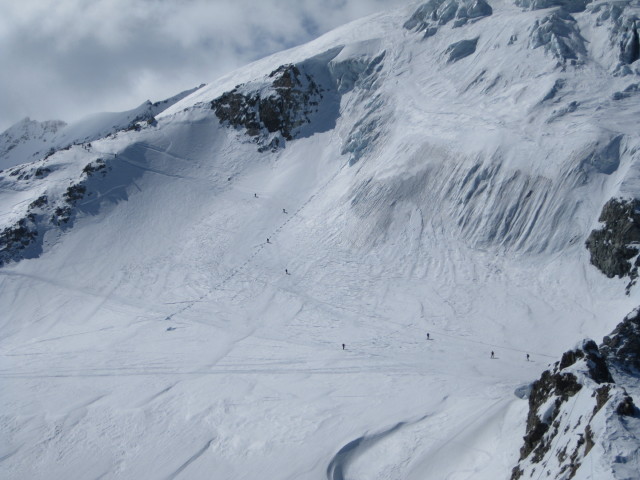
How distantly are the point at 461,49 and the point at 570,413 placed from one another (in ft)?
173

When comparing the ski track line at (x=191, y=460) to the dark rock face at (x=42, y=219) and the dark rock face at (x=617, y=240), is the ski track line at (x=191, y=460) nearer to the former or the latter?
the dark rock face at (x=617, y=240)

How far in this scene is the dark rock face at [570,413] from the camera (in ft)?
49.4

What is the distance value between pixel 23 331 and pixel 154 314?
466 inches

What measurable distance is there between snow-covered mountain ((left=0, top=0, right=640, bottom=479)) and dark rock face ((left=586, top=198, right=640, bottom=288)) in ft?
0.47

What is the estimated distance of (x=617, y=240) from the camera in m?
37.1

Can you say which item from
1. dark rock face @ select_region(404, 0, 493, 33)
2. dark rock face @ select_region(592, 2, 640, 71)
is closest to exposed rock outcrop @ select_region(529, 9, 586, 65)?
dark rock face @ select_region(592, 2, 640, 71)

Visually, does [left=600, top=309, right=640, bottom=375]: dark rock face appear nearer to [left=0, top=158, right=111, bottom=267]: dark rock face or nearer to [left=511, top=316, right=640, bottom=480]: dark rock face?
[left=511, top=316, right=640, bottom=480]: dark rock face

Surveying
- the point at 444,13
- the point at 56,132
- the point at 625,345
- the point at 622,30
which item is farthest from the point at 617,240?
the point at 56,132

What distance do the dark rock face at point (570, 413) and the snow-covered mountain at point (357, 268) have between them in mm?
114

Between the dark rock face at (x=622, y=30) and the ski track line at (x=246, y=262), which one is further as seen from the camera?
the dark rock face at (x=622, y=30)

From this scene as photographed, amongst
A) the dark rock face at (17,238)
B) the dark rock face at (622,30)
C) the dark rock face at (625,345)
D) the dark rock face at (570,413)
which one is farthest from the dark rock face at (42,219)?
the dark rock face at (622,30)

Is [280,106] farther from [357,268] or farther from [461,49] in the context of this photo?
[357,268]

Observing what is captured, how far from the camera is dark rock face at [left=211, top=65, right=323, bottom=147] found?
231ft

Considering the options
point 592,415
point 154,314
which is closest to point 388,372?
point 592,415
